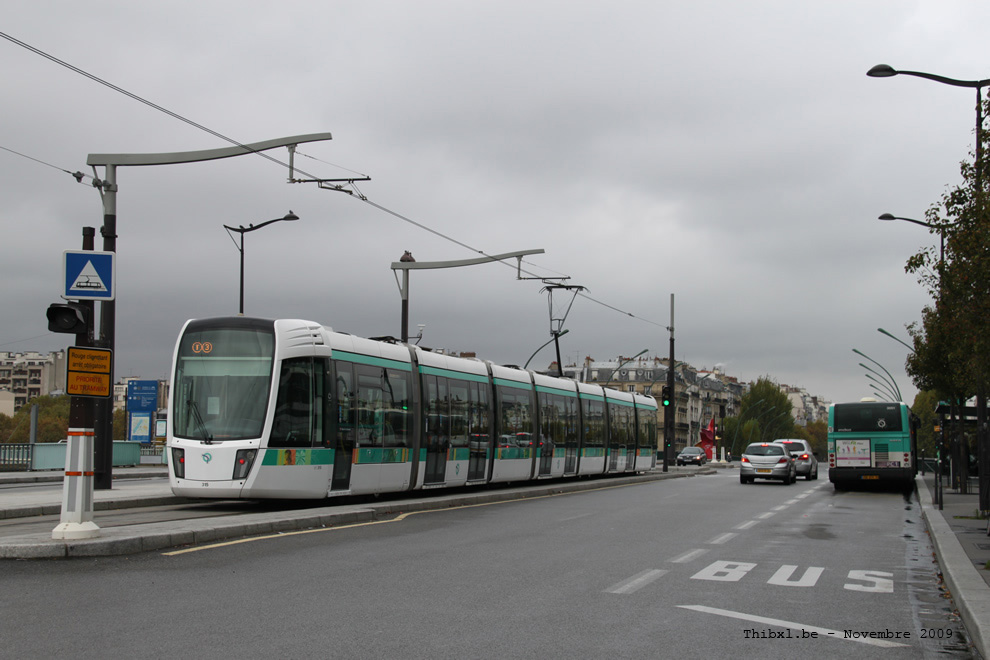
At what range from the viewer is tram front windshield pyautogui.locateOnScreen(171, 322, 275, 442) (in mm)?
16594

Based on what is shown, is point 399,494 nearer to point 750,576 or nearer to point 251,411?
point 251,411

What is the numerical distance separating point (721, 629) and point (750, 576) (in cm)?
318

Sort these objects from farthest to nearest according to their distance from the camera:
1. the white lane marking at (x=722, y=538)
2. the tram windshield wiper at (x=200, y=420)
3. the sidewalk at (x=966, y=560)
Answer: the tram windshield wiper at (x=200, y=420) < the white lane marking at (x=722, y=538) < the sidewalk at (x=966, y=560)

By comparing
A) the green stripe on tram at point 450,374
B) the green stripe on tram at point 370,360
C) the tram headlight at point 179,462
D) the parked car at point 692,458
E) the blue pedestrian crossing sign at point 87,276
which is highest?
the blue pedestrian crossing sign at point 87,276

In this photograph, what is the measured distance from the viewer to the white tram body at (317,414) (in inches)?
651

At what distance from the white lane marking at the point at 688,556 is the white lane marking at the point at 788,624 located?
10.3 ft

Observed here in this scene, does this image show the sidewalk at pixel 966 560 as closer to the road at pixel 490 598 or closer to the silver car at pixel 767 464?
the road at pixel 490 598

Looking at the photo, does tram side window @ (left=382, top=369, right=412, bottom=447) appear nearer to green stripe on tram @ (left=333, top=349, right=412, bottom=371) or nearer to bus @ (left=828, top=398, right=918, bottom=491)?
green stripe on tram @ (left=333, top=349, right=412, bottom=371)

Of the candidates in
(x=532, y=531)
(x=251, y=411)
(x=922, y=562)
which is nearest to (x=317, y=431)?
(x=251, y=411)

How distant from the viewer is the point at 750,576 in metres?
10.6

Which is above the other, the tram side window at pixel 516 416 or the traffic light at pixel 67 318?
the traffic light at pixel 67 318

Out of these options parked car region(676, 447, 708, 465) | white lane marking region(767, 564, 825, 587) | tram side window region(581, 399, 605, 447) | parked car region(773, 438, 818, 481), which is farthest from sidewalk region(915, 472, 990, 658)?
parked car region(676, 447, 708, 465)

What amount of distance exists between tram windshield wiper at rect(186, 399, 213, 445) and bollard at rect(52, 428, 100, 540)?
497cm

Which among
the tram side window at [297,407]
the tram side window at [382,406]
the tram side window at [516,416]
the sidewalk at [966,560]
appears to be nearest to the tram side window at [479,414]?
the tram side window at [516,416]
